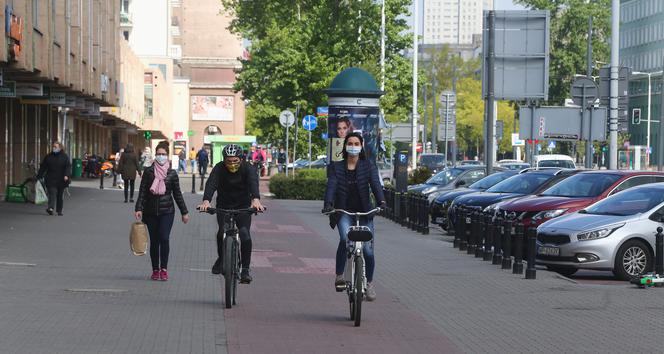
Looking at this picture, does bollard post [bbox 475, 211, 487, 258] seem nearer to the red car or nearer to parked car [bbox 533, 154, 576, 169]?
the red car

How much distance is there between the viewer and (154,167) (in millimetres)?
16250

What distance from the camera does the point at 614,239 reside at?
18453mm

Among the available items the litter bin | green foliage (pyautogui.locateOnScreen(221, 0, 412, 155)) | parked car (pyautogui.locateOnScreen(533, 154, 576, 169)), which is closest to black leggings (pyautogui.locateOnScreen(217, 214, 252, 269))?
parked car (pyautogui.locateOnScreen(533, 154, 576, 169))

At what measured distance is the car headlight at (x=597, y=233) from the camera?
730 inches

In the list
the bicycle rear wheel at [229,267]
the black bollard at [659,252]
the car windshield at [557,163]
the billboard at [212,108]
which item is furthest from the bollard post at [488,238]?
the billboard at [212,108]

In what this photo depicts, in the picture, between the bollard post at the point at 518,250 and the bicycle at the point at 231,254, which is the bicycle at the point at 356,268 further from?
the bollard post at the point at 518,250

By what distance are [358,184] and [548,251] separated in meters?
6.80

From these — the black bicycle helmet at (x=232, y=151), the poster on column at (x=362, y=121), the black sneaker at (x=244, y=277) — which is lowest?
the black sneaker at (x=244, y=277)

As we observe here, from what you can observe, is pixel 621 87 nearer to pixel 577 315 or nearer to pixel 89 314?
pixel 577 315

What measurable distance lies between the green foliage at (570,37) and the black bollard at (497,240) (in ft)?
276

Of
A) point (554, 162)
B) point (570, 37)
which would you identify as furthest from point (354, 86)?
point (570, 37)

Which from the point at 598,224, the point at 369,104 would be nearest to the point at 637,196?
the point at 598,224

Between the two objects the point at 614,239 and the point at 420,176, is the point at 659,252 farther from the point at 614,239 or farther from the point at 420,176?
the point at 420,176

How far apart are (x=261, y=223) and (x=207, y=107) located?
106650 millimetres
